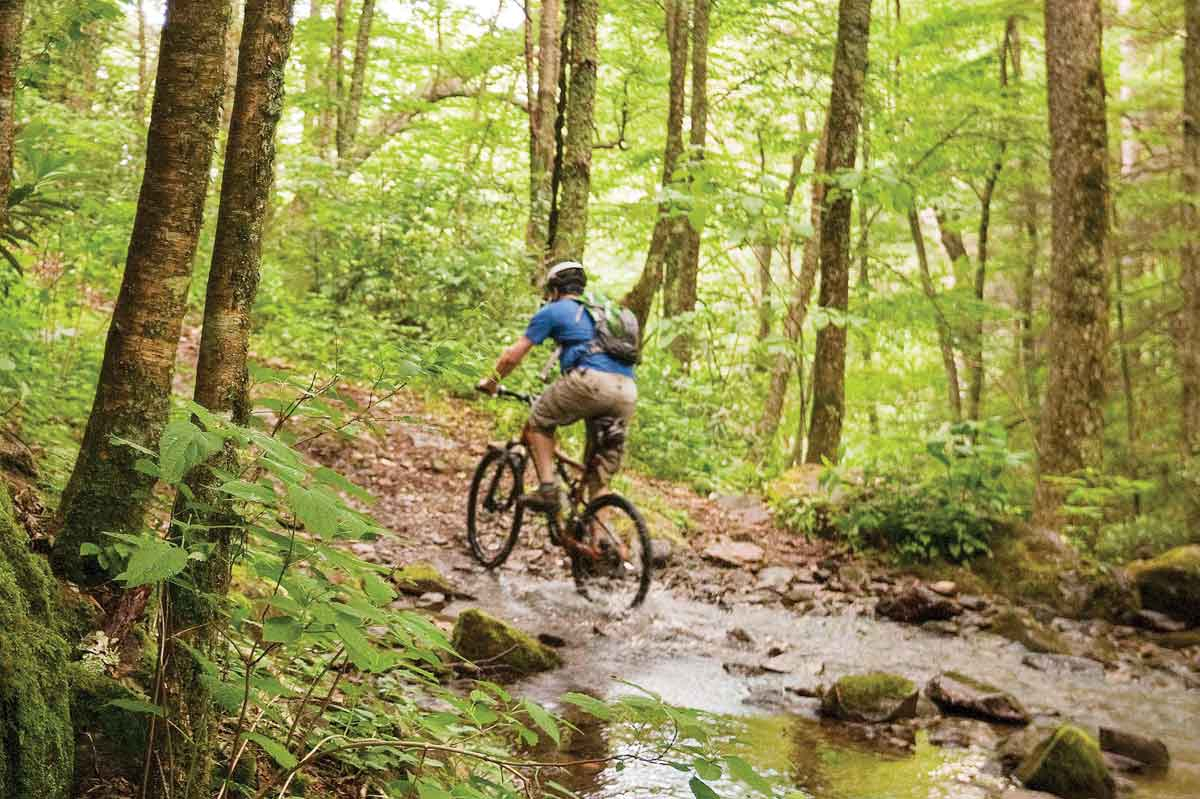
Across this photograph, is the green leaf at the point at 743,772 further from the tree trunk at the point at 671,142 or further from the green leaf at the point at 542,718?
the tree trunk at the point at 671,142

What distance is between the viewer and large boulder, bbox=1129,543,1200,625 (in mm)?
7895

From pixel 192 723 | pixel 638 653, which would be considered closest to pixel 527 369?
pixel 638 653

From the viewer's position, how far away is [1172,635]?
764 centimetres

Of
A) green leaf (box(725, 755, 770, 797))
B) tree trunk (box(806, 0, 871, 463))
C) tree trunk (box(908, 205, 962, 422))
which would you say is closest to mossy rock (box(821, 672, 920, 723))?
green leaf (box(725, 755, 770, 797))

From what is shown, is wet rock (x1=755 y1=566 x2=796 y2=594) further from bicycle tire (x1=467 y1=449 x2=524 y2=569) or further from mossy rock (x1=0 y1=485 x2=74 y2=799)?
mossy rock (x1=0 y1=485 x2=74 y2=799)

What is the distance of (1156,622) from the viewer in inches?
309

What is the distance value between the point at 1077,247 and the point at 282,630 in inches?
408

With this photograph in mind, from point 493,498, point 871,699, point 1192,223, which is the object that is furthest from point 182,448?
point 1192,223

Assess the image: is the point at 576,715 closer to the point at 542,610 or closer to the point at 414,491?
the point at 542,610

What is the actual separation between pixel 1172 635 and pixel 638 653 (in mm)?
4408

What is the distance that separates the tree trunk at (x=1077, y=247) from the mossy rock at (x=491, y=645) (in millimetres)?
Answer: 6645

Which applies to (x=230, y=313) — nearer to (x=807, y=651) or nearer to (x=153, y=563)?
(x=153, y=563)

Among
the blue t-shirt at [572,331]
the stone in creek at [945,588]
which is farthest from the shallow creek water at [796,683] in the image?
the blue t-shirt at [572,331]

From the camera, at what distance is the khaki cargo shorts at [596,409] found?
7133 mm
